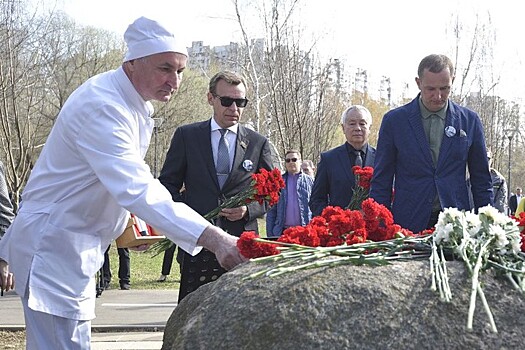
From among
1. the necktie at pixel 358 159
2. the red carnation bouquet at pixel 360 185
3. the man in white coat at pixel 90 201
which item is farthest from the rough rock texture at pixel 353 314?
the necktie at pixel 358 159

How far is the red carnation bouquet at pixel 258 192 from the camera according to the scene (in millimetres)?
5070

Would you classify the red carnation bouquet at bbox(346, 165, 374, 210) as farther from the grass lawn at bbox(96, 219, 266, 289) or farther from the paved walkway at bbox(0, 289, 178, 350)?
the grass lawn at bbox(96, 219, 266, 289)

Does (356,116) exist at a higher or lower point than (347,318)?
higher

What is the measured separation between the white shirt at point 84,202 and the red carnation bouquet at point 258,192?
1.64 meters

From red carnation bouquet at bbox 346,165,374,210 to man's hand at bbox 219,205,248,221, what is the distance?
3.55 feet

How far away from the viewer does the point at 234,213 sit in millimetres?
5133

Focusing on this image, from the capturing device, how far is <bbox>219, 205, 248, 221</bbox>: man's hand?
5129 millimetres

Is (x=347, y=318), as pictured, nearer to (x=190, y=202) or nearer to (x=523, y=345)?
(x=523, y=345)

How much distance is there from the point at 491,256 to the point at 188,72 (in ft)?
133

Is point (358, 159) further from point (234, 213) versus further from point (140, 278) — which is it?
point (140, 278)

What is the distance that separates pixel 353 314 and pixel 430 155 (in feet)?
8.55

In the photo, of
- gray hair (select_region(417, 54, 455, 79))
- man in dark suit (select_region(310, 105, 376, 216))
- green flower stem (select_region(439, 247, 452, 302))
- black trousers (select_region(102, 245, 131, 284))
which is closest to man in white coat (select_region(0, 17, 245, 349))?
green flower stem (select_region(439, 247, 452, 302))

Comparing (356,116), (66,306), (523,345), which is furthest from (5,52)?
(523,345)

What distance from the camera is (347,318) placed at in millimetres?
2666
